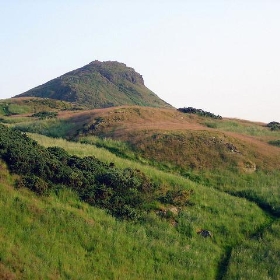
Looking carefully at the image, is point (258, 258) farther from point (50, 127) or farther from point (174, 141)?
point (50, 127)

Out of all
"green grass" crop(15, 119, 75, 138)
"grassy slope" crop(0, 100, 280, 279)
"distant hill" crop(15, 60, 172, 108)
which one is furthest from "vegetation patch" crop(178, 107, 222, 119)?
"distant hill" crop(15, 60, 172, 108)

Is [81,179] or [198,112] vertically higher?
[198,112]

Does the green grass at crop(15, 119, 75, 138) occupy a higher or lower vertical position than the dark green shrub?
higher

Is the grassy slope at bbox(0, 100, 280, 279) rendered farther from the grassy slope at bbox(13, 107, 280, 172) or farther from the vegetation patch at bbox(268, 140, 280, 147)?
the vegetation patch at bbox(268, 140, 280, 147)

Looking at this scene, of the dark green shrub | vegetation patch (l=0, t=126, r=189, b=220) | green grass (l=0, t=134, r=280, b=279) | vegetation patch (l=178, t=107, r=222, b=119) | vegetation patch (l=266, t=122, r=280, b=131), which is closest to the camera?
green grass (l=0, t=134, r=280, b=279)

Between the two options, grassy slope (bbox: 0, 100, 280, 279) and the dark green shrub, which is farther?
the dark green shrub

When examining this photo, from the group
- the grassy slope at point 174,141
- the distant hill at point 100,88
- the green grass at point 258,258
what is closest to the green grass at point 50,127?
the grassy slope at point 174,141

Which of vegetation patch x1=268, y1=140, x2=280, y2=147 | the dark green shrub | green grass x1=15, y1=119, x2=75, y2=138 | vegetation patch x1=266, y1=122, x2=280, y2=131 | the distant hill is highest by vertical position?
the distant hill

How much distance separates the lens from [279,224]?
20250 mm

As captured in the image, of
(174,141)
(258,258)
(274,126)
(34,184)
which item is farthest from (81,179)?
(274,126)

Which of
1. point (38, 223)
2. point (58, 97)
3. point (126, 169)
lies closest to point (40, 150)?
point (126, 169)

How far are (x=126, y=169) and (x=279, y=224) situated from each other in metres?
8.55

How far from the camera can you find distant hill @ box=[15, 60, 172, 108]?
11299cm

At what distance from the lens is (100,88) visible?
12519 cm
